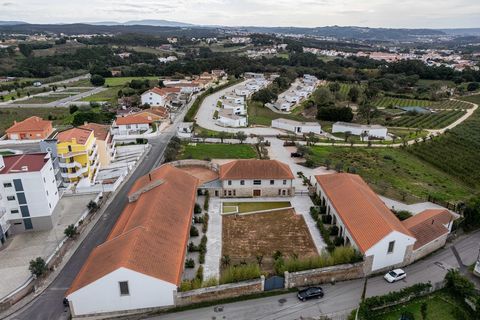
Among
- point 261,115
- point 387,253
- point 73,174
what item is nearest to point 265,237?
point 387,253

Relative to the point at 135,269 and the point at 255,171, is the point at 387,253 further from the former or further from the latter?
the point at 135,269

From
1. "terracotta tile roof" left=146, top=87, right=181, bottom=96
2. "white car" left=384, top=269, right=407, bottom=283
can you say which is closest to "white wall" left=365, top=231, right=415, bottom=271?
"white car" left=384, top=269, right=407, bottom=283

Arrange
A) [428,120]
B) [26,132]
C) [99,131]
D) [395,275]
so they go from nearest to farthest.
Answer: [395,275]
[99,131]
[26,132]
[428,120]

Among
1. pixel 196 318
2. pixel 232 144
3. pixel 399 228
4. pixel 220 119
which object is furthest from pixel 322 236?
pixel 220 119

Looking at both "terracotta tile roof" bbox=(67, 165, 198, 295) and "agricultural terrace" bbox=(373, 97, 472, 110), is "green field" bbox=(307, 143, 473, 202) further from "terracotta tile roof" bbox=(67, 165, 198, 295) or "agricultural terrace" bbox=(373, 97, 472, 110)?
"agricultural terrace" bbox=(373, 97, 472, 110)

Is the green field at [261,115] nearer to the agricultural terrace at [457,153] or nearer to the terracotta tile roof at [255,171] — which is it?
the agricultural terrace at [457,153]

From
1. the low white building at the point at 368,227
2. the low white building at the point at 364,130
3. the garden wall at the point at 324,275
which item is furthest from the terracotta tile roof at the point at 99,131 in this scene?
the low white building at the point at 364,130
